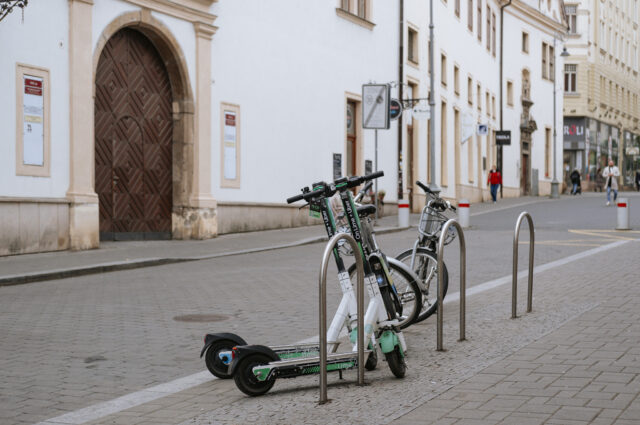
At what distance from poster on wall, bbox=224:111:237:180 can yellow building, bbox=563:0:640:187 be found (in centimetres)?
4609

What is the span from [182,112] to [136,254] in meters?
4.61

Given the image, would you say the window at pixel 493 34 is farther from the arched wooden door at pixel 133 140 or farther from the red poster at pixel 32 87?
the red poster at pixel 32 87

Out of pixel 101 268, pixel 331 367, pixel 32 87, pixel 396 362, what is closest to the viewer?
pixel 331 367

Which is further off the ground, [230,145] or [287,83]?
[287,83]

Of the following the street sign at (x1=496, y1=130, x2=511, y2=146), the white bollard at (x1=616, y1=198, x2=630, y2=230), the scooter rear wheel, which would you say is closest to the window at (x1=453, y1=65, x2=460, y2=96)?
the street sign at (x1=496, y1=130, x2=511, y2=146)

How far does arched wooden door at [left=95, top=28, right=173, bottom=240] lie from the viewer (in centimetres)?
1745

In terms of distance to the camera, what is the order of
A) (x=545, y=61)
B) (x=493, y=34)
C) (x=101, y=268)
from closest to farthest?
(x=101, y=268)
(x=493, y=34)
(x=545, y=61)

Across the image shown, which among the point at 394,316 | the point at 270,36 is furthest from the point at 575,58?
the point at 394,316

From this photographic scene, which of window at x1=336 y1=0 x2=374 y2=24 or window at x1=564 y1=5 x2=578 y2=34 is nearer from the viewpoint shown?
window at x1=336 y1=0 x2=374 y2=24

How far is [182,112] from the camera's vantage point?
63.1ft

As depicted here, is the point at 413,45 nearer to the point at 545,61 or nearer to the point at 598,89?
the point at 545,61

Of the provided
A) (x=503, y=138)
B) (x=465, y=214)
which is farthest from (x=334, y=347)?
(x=503, y=138)

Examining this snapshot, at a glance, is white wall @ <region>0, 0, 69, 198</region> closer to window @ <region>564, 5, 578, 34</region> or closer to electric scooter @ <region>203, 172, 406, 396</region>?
electric scooter @ <region>203, 172, 406, 396</region>

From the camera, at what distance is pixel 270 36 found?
880 inches
